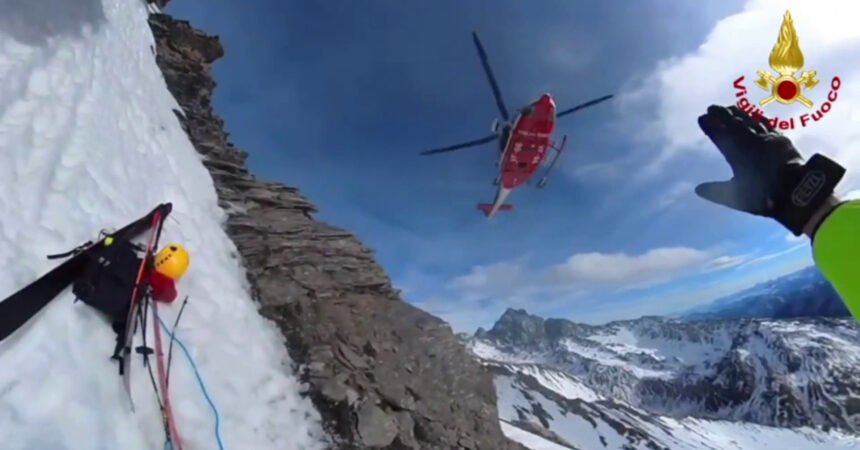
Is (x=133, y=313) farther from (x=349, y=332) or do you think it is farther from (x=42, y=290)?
(x=349, y=332)

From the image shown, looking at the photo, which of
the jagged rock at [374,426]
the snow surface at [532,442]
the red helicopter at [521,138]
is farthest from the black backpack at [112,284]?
the snow surface at [532,442]

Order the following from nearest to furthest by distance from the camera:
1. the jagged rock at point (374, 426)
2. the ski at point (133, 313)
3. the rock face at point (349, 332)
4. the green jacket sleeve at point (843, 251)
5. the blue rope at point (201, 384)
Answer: the green jacket sleeve at point (843, 251) → the ski at point (133, 313) → the blue rope at point (201, 384) → the jagged rock at point (374, 426) → the rock face at point (349, 332)

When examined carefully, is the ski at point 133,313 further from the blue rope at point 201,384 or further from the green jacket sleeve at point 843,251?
the green jacket sleeve at point 843,251

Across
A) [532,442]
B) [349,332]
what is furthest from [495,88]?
[532,442]

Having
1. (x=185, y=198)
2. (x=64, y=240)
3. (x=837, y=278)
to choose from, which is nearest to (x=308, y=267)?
(x=185, y=198)

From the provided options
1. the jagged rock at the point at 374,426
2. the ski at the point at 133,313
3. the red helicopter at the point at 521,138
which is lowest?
the jagged rock at the point at 374,426

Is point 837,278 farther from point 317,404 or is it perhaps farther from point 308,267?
point 308,267

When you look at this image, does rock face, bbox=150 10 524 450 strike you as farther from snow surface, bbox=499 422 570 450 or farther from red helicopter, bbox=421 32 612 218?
snow surface, bbox=499 422 570 450
